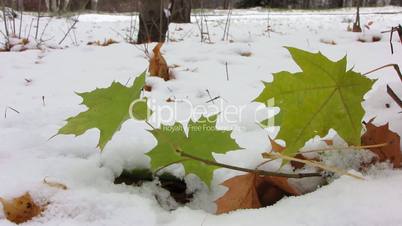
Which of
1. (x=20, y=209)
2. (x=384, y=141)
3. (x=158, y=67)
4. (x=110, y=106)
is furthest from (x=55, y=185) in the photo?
(x=158, y=67)

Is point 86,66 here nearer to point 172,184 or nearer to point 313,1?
point 172,184

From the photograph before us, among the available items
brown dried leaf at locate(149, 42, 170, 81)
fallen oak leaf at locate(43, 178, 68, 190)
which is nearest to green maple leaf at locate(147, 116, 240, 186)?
fallen oak leaf at locate(43, 178, 68, 190)

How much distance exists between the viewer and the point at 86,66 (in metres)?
1.77

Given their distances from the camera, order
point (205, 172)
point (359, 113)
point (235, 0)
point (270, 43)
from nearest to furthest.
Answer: point (359, 113) < point (205, 172) < point (270, 43) < point (235, 0)

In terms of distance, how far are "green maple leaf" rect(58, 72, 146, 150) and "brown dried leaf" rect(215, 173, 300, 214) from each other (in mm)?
202

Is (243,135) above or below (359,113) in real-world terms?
below

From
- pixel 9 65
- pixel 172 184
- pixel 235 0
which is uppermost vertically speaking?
pixel 235 0

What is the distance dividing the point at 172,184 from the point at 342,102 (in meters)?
0.36

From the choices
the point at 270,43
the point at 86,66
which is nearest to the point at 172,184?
the point at 86,66

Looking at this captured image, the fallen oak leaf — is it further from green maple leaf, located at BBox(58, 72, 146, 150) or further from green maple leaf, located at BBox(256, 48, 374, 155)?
green maple leaf, located at BBox(256, 48, 374, 155)

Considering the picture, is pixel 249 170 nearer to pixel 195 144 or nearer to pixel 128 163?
pixel 195 144

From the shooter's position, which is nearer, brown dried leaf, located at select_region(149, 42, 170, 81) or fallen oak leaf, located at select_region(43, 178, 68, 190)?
fallen oak leaf, located at select_region(43, 178, 68, 190)

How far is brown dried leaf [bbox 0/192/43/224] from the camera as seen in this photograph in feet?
2.05

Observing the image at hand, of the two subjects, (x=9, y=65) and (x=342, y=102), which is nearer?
(x=342, y=102)
